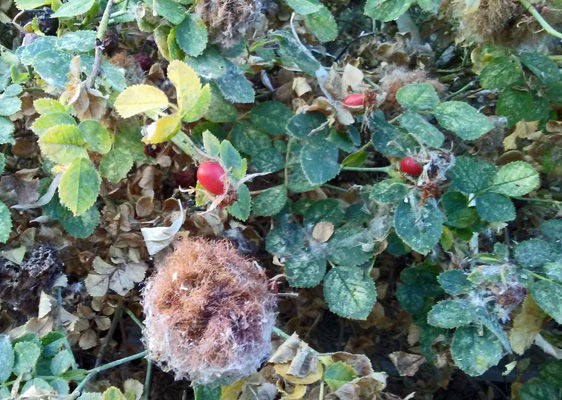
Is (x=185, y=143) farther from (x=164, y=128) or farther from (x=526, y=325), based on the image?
(x=526, y=325)

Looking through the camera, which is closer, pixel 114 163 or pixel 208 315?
pixel 208 315

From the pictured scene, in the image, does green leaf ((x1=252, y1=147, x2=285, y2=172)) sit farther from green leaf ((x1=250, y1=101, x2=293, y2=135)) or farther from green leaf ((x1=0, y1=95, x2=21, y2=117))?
green leaf ((x1=0, y1=95, x2=21, y2=117))

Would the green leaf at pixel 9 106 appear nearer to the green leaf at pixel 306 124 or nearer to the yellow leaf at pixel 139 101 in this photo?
the yellow leaf at pixel 139 101

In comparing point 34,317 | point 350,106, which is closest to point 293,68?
point 350,106

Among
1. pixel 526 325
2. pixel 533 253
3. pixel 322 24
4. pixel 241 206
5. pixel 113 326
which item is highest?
pixel 322 24

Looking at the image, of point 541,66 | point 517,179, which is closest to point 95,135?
point 517,179

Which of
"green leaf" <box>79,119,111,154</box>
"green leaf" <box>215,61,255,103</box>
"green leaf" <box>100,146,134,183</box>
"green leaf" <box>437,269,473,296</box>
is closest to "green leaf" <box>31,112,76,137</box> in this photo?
"green leaf" <box>79,119,111,154</box>

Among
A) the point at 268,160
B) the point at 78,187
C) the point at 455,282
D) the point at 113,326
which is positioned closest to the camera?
the point at 78,187
